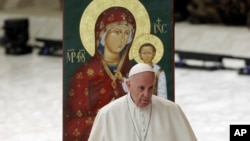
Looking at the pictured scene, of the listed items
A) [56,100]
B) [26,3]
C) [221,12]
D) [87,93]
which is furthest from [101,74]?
[26,3]

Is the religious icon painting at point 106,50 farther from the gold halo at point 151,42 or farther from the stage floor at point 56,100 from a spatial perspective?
the stage floor at point 56,100

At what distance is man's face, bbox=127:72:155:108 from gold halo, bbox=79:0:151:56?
105 centimetres

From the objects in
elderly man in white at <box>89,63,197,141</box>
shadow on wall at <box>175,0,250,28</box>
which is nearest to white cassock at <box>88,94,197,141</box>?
elderly man in white at <box>89,63,197,141</box>

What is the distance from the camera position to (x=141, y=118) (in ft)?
12.8

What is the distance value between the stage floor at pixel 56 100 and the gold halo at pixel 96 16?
101 inches

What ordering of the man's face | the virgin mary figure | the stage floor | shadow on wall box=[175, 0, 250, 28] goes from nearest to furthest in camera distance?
the man's face < the virgin mary figure < the stage floor < shadow on wall box=[175, 0, 250, 28]

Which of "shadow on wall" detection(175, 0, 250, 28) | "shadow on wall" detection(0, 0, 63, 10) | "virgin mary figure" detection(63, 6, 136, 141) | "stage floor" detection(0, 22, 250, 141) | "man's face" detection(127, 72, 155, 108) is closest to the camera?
"man's face" detection(127, 72, 155, 108)

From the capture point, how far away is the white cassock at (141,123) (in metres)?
3.90

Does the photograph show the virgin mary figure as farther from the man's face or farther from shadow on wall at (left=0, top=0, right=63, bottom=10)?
shadow on wall at (left=0, top=0, right=63, bottom=10)

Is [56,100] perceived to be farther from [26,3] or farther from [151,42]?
[26,3]

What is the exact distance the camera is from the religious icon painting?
482cm

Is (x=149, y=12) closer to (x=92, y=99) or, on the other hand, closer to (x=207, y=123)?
(x=92, y=99)

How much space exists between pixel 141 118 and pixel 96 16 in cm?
118

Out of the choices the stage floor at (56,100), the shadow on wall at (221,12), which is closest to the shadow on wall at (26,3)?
the stage floor at (56,100)
